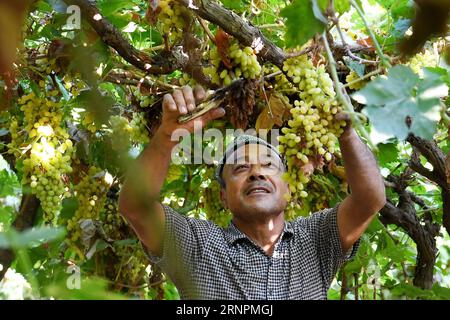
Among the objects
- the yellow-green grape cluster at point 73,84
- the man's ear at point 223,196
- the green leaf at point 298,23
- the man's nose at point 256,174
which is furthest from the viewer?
the man's ear at point 223,196

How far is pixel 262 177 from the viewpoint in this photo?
224 cm

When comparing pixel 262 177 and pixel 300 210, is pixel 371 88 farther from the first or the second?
pixel 300 210

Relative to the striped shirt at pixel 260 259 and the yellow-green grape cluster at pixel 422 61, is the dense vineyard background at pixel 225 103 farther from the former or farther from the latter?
the striped shirt at pixel 260 259

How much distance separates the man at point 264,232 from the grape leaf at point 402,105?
102 centimetres

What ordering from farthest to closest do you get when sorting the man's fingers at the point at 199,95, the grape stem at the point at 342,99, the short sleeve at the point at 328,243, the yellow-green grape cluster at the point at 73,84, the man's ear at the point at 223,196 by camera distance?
the man's ear at the point at 223,196 < the short sleeve at the point at 328,243 < the yellow-green grape cluster at the point at 73,84 < the man's fingers at the point at 199,95 < the grape stem at the point at 342,99

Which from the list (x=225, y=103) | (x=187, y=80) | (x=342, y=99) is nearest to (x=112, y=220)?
(x=187, y=80)

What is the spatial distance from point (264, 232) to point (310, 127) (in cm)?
73

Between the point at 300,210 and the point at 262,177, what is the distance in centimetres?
31

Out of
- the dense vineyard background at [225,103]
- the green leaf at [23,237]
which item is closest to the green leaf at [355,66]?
the dense vineyard background at [225,103]

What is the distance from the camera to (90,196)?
244 centimetres

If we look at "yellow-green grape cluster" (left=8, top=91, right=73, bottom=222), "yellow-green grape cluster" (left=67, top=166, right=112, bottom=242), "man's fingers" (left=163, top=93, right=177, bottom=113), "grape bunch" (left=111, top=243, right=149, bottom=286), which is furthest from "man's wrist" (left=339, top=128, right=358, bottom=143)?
"grape bunch" (left=111, top=243, right=149, bottom=286)

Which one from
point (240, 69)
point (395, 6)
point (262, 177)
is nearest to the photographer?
point (240, 69)

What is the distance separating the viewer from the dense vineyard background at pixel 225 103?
4.38 ft
